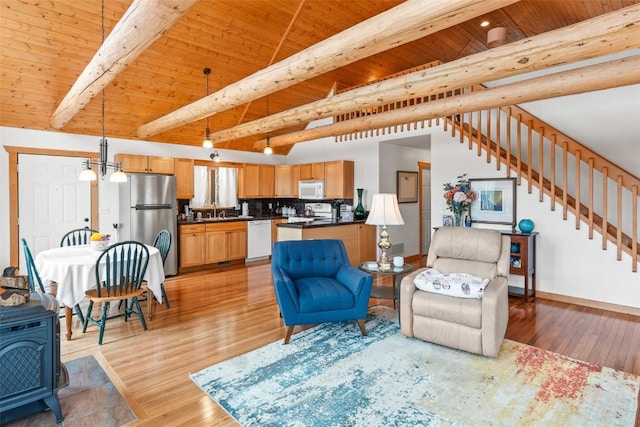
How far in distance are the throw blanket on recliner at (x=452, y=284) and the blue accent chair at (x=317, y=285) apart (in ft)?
1.66

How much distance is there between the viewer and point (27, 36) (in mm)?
4109

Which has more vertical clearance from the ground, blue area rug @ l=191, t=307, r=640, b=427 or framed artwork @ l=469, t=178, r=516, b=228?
framed artwork @ l=469, t=178, r=516, b=228

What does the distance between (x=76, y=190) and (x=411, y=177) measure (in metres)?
6.34

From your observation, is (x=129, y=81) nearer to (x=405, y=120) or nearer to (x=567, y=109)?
(x=405, y=120)

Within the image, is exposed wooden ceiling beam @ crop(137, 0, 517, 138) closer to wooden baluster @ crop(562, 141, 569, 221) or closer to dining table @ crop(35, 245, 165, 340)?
dining table @ crop(35, 245, 165, 340)

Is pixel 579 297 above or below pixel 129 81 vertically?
below

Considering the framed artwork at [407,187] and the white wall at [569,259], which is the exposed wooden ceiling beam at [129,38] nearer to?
the white wall at [569,259]

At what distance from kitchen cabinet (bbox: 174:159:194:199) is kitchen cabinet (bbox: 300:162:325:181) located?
238 centimetres

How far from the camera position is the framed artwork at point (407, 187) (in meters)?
7.36

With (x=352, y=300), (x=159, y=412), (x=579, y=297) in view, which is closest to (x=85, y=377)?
(x=159, y=412)

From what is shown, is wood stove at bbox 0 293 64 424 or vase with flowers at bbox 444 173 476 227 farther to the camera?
vase with flowers at bbox 444 173 476 227

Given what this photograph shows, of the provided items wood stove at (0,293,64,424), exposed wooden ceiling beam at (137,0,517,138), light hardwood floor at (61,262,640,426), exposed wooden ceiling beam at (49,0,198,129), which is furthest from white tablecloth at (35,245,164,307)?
exposed wooden ceiling beam at (137,0,517,138)

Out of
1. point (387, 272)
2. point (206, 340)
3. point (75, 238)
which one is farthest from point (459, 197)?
point (75, 238)

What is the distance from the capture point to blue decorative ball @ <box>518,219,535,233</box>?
4730mm
